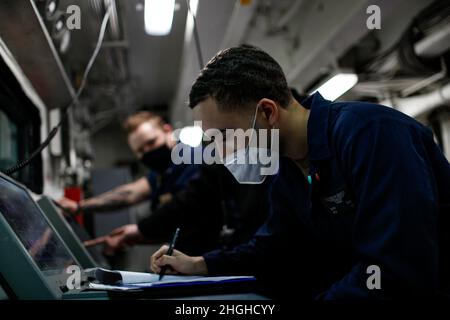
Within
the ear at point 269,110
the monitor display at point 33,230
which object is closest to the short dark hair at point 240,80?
the ear at point 269,110

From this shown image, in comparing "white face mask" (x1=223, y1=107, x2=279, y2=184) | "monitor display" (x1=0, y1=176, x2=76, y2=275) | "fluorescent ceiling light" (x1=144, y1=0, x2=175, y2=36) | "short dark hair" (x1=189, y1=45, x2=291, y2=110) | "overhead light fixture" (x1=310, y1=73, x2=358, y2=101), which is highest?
"fluorescent ceiling light" (x1=144, y1=0, x2=175, y2=36)

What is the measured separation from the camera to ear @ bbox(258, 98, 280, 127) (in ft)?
3.09

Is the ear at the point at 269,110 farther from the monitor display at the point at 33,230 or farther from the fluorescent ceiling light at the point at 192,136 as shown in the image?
the monitor display at the point at 33,230

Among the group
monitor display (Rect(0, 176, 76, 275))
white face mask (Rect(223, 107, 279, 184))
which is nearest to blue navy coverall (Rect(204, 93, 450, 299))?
white face mask (Rect(223, 107, 279, 184))

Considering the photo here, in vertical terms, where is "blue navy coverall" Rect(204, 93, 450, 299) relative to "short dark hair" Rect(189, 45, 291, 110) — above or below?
below

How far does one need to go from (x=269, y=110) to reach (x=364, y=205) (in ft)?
1.05

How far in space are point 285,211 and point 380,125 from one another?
1.46 feet

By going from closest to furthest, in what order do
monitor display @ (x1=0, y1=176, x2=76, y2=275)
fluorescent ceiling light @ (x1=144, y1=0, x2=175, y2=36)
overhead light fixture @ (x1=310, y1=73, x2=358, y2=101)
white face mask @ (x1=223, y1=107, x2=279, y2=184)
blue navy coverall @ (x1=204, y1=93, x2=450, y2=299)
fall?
blue navy coverall @ (x1=204, y1=93, x2=450, y2=299) < monitor display @ (x1=0, y1=176, x2=76, y2=275) < white face mask @ (x1=223, y1=107, x2=279, y2=184) < fluorescent ceiling light @ (x1=144, y1=0, x2=175, y2=36) < overhead light fixture @ (x1=310, y1=73, x2=358, y2=101)

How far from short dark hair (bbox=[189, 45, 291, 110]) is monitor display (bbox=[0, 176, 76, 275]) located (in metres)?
0.49

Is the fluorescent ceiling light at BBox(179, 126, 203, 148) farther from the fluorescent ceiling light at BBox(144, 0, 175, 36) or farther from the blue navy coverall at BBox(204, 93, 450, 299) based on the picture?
the fluorescent ceiling light at BBox(144, 0, 175, 36)

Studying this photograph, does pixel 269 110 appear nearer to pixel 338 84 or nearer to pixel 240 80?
pixel 240 80

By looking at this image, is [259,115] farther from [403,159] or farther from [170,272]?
[170,272]

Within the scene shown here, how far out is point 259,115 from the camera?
953 mm
